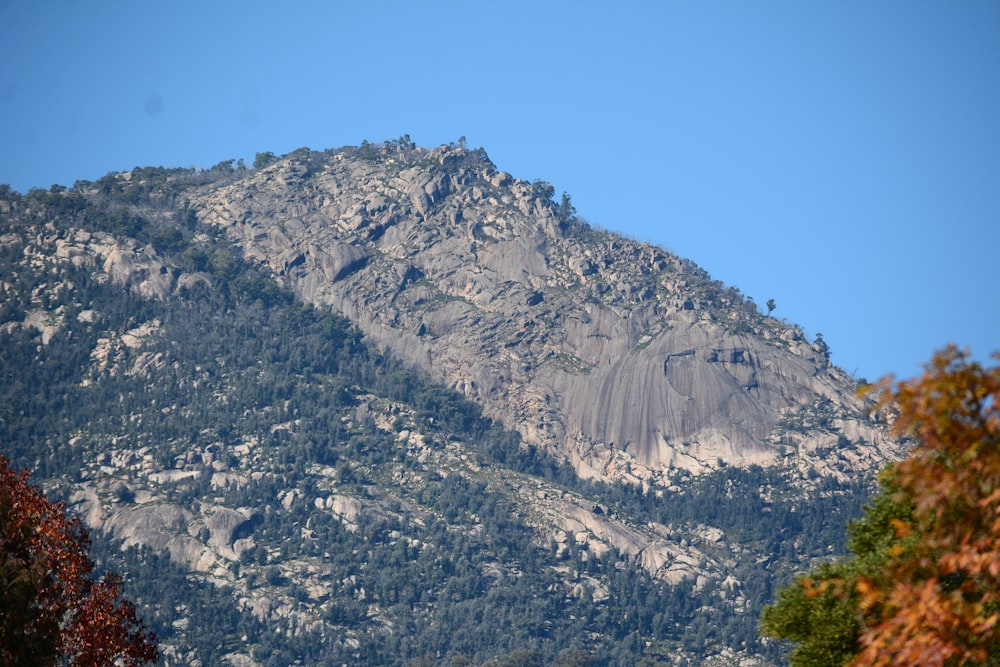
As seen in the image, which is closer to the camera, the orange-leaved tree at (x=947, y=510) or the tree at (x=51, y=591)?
the orange-leaved tree at (x=947, y=510)

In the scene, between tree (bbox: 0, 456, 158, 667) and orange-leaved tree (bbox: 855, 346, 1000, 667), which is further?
tree (bbox: 0, 456, 158, 667)

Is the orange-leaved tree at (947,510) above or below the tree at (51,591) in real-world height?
above

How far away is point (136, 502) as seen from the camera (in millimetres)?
174125

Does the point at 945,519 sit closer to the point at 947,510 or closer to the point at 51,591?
the point at 947,510

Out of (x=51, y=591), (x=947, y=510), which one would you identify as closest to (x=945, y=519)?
(x=947, y=510)

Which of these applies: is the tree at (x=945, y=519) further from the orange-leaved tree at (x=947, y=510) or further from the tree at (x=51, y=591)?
the tree at (x=51, y=591)

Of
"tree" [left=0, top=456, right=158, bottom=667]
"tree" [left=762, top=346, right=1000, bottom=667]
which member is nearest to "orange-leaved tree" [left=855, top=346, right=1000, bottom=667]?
"tree" [left=762, top=346, right=1000, bottom=667]

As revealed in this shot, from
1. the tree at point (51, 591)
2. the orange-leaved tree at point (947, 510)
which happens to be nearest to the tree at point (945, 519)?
the orange-leaved tree at point (947, 510)

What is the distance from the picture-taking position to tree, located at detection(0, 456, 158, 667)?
34.9 metres

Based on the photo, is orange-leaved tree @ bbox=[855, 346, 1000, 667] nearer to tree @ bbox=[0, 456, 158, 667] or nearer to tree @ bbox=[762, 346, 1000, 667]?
tree @ bbox=[762, 346, 1000, 667]

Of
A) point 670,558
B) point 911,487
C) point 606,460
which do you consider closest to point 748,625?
point 670,558

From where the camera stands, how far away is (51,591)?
36531mm

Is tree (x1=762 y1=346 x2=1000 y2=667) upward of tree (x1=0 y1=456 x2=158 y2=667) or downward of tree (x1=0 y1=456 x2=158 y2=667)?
upward

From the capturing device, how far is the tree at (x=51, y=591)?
34938 millimetres
